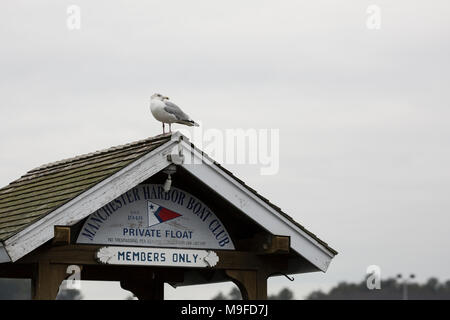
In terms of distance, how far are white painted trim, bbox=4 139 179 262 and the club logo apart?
0.58 metres

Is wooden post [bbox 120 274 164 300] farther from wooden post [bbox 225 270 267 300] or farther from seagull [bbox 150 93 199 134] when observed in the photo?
seagull [bbox 150 93 199 134]

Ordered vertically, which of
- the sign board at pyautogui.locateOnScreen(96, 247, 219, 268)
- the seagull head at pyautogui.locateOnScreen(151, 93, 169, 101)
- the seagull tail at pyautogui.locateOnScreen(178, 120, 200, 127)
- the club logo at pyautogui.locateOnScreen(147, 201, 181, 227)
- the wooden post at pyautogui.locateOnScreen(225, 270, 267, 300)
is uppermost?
the seagull head at pyautogui.locateOnScreen(151, 93, 169, 101)

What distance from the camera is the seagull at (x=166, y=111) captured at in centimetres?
1312

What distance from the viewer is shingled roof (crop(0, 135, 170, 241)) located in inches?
460

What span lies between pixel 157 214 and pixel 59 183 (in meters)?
1.43

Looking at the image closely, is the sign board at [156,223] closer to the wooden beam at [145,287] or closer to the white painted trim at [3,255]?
the white painted trim at [3,255]

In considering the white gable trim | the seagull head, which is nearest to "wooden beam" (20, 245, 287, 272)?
the white gable trim

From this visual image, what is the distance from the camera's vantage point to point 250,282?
12742mm

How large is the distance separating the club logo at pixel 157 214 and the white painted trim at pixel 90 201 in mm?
582

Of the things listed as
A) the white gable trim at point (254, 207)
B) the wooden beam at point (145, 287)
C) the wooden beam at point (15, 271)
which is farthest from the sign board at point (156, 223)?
the wooden beam at point (145, 287)

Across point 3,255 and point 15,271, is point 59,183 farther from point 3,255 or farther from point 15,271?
point 3,255

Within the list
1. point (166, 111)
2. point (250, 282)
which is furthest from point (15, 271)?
point (250, 282)
